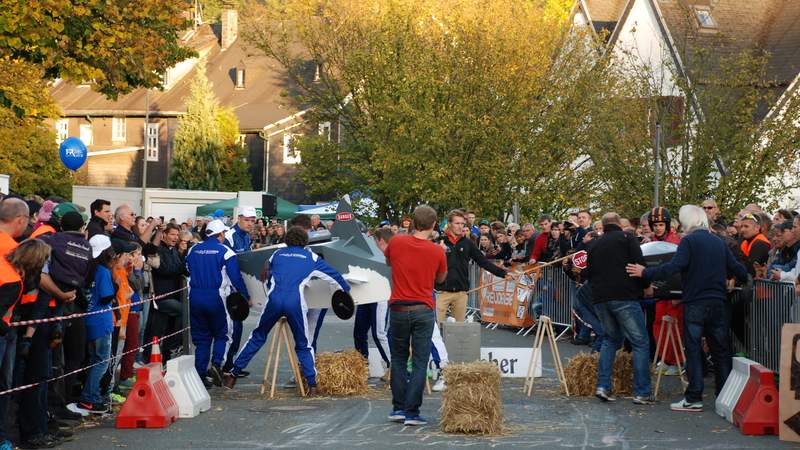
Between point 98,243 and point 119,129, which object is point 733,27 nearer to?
point 98,243

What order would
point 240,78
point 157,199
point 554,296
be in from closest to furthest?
1. point 554,296
2. point 157,199
3. point 240,78

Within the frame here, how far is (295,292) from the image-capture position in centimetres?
1523

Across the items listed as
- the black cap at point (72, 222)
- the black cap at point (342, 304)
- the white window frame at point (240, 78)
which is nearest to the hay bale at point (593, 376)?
the black cap at point (342, 304)

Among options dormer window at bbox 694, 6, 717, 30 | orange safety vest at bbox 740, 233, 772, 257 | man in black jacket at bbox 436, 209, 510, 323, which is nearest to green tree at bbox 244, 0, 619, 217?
dormer window at bbox 694, 6, 717, 30

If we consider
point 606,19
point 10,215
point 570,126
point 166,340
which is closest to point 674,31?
point 570,126

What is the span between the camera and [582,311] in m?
19.5

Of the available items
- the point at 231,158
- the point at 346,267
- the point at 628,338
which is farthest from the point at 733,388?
the point at 231,158

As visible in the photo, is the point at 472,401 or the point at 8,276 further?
the point at 472,401

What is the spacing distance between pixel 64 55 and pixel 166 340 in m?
5.45

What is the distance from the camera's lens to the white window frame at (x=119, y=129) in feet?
249

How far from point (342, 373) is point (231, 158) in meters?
55.9

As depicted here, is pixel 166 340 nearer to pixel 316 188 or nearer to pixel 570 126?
pixel 570 126

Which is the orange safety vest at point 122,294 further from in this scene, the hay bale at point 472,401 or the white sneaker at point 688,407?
the white sneaker at point 688,407

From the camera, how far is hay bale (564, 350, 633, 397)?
50.4 ft
